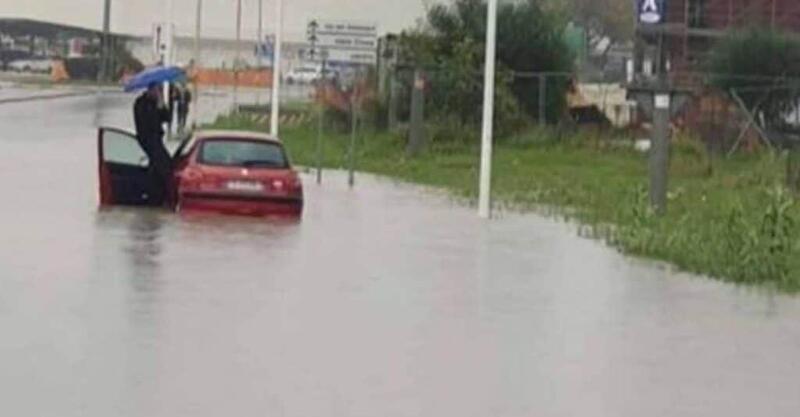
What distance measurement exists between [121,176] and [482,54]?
26.3 metres

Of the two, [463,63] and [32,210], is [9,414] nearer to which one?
[32,210]

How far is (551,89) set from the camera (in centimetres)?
6003

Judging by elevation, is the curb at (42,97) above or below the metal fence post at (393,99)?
below

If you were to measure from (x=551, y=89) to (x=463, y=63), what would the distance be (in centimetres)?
360

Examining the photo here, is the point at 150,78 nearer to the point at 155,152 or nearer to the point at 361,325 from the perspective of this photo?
the point at 155,152

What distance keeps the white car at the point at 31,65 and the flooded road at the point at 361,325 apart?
10667 cm

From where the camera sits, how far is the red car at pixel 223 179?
31.1 metres

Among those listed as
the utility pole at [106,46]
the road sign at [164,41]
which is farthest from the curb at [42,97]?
the road sign at [164,41]

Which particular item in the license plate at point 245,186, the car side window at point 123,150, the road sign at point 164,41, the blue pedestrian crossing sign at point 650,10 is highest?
the blue pedestrian crossing sign at point 650,10

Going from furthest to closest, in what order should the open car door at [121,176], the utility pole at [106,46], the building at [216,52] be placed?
the utility pole at [106,46], the building at [216,52], the open car door at [121,176]

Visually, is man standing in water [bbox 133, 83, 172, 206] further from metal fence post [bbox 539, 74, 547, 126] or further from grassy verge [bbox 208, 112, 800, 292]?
metal fence post [bbox 539, 74, 547, 126]

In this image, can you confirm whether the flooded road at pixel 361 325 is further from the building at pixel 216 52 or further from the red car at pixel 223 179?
the building at pixel 216 52

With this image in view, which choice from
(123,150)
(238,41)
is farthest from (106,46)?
(123,150)

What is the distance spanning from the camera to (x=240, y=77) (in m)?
110
